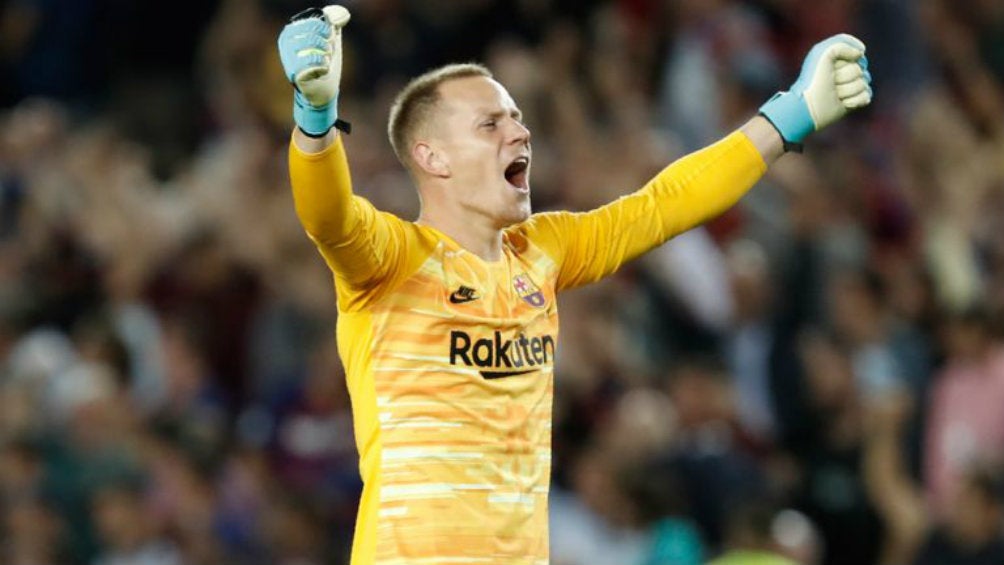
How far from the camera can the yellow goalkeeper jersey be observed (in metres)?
5.50

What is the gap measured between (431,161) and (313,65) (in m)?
0.83

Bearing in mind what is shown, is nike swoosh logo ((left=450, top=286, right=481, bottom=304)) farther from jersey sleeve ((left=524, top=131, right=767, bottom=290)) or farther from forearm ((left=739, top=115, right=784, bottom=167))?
forearm ((left=739, top=115, right=784, bottom=167))

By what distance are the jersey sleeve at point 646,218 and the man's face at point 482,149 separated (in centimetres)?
27

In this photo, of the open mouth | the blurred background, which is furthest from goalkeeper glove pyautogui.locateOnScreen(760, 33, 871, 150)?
the blurred background

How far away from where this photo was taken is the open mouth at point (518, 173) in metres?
5.89

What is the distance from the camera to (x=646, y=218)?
612cm

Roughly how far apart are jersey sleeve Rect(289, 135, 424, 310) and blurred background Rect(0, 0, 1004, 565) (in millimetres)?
3340

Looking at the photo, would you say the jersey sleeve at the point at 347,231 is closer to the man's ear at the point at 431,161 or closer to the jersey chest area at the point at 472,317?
the jersey chest area at the point at 472,317

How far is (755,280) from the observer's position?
10.7m

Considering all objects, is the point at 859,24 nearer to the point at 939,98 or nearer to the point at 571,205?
the point at 939,98

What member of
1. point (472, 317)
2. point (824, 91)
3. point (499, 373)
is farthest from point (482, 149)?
point (824, 91)

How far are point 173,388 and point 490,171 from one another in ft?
19.5

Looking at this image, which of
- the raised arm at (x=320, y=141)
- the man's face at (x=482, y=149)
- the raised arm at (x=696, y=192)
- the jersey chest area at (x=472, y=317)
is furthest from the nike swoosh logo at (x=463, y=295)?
the raised arm at (x=696, y=192)

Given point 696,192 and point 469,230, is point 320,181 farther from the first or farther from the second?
point 696,192
